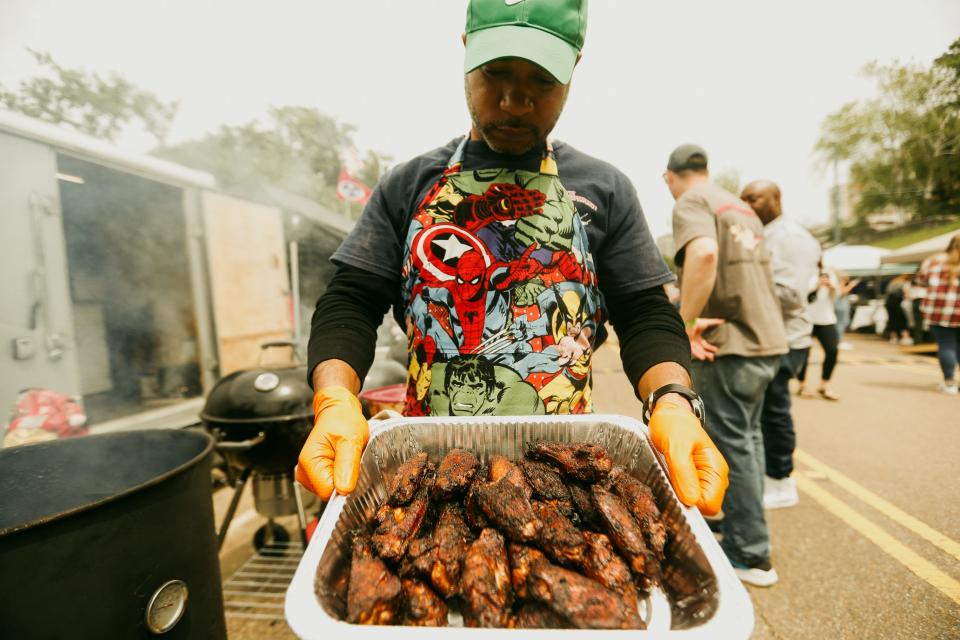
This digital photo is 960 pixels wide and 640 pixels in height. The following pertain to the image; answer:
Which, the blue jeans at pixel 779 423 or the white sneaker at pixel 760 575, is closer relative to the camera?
the white sneaker at pixel 760 575

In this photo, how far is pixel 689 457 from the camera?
1154mm

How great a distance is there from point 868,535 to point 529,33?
4.06m

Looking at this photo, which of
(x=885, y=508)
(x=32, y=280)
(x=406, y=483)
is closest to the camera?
(x=406, y=483)

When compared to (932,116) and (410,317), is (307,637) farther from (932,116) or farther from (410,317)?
(932,116)

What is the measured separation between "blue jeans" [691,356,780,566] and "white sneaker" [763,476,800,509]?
1162 mm

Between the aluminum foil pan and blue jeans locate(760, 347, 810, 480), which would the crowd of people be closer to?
the aluminum foil pan

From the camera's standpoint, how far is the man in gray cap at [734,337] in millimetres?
2613

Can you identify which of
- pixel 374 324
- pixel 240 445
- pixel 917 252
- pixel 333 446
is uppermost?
pixel 917 252

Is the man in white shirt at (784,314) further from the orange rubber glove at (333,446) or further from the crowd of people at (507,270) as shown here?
the orange rubber glove at (333,446)

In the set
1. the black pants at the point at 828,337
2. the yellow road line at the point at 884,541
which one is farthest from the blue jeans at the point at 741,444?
the black pants at the point at 828,337

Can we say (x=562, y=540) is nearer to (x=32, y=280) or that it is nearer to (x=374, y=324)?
(x=374, y=324)

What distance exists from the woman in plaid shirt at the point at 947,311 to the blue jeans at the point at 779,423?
2.47 metres

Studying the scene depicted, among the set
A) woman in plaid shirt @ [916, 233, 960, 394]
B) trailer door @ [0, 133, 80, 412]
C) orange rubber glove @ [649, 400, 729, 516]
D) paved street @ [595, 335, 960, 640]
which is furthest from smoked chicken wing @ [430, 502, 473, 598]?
woman in plaid shirt @ [916, 233, 960, 394]

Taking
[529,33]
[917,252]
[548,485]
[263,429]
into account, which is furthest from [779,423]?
[917,252]
